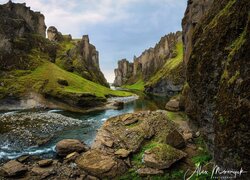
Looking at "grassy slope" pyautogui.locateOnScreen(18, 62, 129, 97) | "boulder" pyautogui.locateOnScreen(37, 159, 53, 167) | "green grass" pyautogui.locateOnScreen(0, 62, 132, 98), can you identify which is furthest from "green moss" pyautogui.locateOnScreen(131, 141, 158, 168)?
"grassy slope" pyautogui.locateOnScreen(18, 62, 129, 97)

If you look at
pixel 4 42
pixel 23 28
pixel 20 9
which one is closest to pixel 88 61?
pixel 20 9

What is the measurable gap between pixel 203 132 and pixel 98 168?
11.7m

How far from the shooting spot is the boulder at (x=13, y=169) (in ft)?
92.6

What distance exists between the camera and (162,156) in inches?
1040

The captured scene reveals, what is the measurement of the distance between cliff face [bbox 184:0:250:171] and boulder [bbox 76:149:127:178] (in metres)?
9.46

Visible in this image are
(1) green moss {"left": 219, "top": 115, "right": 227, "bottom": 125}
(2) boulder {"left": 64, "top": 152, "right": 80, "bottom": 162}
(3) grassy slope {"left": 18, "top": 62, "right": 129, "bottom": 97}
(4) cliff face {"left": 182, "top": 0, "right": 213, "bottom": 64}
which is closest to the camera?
(1) green moss {"left": 219, "top": 115, "right": 227, "bottom": 125}

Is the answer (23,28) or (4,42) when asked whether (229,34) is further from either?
(23,28)

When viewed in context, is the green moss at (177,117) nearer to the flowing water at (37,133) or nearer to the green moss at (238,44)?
the flowing water at (37,133)

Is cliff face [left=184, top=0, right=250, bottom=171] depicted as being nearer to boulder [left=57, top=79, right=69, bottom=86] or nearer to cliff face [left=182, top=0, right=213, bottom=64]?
cliff face [left=182, top=0, right=213, bottom=64]

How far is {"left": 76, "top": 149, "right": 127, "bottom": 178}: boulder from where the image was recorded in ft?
87.9

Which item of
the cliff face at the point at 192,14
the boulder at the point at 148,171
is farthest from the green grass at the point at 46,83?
the boulder at the point at 148,171

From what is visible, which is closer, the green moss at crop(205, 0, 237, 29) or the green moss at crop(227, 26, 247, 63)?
the green moss at crop(227, 26, 247, 63)

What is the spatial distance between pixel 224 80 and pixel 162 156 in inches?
506

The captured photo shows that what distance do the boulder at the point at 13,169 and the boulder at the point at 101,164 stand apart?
5.80 m
